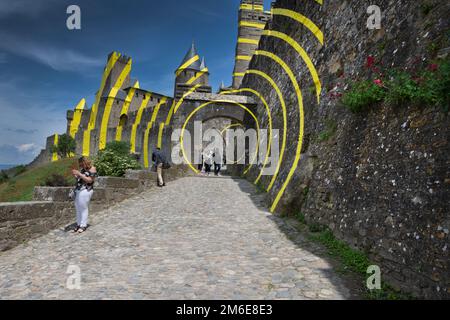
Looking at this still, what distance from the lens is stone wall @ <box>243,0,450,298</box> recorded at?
282 centimetres

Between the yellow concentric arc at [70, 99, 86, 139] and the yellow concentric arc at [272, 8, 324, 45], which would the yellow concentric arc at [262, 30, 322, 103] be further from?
the yellow concentric arc at [70, 99, 86, 139]

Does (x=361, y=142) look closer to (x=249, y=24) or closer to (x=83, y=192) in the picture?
(x=83, y=192)

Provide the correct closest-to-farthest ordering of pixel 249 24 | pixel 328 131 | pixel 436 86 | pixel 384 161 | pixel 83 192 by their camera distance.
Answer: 1. pixel 436 86
2. pixel 384 161
3. pixel 328 131
4. pixel 83 192
5. pixel 249 24

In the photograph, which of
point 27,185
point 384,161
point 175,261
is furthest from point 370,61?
point 27,185

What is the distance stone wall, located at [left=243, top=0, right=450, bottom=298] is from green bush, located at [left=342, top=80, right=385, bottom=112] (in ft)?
0.39

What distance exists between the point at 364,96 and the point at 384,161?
3.32 feet

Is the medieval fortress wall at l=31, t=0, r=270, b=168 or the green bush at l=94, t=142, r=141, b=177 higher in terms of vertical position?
the medieval fortress wall at l=31, t=0, r=270, b=168

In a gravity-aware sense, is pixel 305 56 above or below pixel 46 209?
above

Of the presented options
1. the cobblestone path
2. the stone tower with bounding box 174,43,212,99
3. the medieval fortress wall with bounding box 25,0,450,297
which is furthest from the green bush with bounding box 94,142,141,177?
the stone tower with bounding box 174,43,212,99

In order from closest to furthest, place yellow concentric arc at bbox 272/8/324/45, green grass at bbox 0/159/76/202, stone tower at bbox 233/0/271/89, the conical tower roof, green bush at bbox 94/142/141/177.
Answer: yellow concentric arc at bbox 272/8/324/45
green bush at bbox 94/142/141/177
green grass at bbox 0/159/76/202
stone tower at bbox 233/0/271/89
the conical tower roof

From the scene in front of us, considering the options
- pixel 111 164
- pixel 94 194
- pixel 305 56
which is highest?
pixel 305 56

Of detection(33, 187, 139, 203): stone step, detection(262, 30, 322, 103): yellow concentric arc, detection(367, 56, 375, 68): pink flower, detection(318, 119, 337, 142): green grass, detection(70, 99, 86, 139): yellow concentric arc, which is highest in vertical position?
detection(70, 99, 86, 139): yellow concentric arc

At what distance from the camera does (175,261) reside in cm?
420
